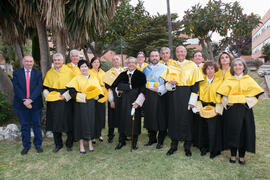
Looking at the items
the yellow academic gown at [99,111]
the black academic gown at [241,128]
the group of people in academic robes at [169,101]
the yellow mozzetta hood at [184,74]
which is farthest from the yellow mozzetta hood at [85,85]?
the black academic gown at [241,128]

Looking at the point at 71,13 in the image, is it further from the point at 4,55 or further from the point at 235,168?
the point at 4,55

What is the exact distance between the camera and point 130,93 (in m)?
4.27

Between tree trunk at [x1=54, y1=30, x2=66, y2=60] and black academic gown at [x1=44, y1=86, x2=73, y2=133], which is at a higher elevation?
tree trunk at [x1=54, y1=30, x2=66, y2=60]

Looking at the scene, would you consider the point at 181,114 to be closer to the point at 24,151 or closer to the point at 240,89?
the point at 240,89

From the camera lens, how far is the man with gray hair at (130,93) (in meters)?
4.20

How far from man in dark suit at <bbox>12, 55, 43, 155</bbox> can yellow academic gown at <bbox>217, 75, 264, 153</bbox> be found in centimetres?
331

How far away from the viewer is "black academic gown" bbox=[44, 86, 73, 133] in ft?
13.5

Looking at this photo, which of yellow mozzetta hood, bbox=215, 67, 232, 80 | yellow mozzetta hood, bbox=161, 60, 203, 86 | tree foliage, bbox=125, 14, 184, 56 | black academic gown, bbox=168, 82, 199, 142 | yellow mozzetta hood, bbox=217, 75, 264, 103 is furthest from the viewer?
tree foliage, bbox=125, 14, 184, 56

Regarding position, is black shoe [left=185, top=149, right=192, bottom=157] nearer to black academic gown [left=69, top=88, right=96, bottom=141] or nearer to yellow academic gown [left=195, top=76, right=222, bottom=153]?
yellow academic gown [left=195, top=76, right=222, bottom=153]

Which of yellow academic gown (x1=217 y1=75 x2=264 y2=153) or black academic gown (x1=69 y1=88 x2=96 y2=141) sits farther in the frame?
black academic gown (x1=69 y1=88 x2=96 y2=141)

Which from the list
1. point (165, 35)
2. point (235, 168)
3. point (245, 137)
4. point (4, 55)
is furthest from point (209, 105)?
point (4, 55)

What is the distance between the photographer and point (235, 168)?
3488mm

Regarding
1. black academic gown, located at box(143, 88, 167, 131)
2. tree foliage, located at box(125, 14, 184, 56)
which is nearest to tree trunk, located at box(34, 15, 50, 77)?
black academic gown, located at box(143, 88, 167, 131)

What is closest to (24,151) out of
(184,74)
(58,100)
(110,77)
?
(58,100)
